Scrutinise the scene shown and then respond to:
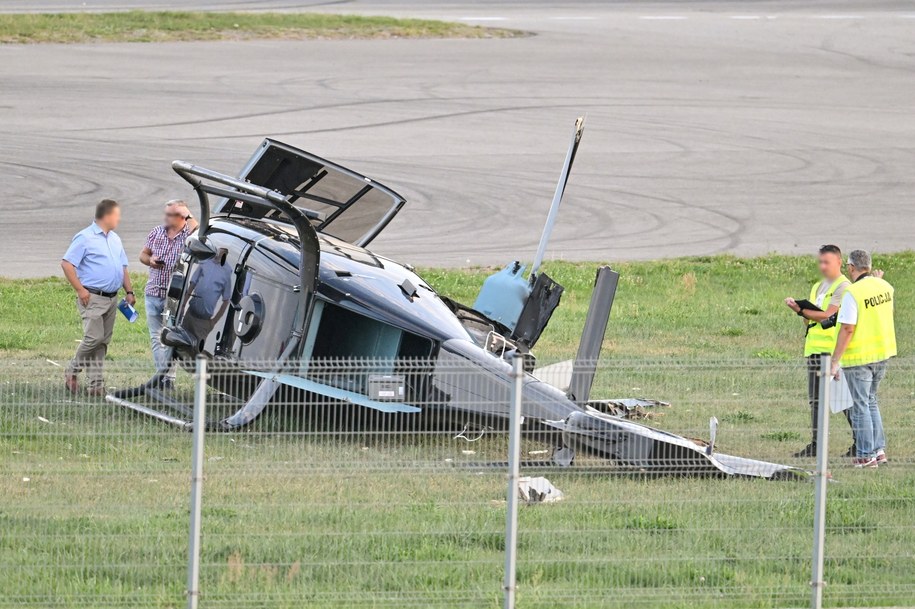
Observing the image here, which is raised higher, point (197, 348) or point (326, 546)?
point (197, 348)

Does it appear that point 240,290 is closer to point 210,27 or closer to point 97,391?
point 97,391

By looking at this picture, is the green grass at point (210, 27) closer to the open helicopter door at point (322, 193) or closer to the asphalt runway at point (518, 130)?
Answer: the asphalt runway at point (518, 130)

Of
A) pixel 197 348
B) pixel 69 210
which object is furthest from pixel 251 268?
pixel 69 210

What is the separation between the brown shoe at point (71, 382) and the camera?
813 centimetres

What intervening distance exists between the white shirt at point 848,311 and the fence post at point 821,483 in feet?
11.2

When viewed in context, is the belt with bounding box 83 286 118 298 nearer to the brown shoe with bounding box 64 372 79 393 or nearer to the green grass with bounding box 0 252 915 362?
the green grass with bounding box 0 252 915 362

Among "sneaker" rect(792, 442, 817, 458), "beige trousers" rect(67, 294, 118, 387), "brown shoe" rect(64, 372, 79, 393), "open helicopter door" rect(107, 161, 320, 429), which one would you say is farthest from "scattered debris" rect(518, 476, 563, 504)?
"beige trousers" rect(67, 294, 118, 387)

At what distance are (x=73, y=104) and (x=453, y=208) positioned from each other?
379 inches

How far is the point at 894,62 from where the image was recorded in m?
34.5

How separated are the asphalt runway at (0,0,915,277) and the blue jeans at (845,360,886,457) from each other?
28.0 feet

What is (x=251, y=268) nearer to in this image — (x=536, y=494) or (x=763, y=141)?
(x=536, y=494)

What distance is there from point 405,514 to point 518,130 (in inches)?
750

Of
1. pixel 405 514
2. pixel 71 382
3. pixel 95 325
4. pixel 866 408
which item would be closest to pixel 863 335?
pixel 866 408

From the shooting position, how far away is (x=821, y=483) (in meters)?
7.41
